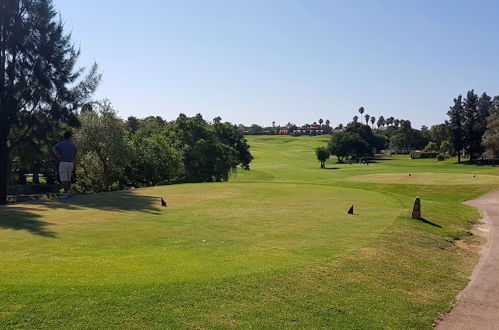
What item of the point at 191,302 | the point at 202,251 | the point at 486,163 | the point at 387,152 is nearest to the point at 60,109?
the point at 202,251

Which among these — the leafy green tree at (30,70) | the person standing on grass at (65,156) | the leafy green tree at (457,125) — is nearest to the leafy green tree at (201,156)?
the leafy green tree at (30,70)

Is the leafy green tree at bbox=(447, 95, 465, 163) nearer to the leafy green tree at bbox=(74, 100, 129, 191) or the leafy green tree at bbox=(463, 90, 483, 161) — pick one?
the leafy green tree at bbox=(463, 90, 483, 161)

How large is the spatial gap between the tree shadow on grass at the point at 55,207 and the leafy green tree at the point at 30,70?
9406 millimetres

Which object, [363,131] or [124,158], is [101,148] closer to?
[124,158]

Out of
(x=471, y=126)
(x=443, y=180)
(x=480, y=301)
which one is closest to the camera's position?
(x=480, y=301)

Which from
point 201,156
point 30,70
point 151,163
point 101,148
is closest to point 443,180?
point 201,156

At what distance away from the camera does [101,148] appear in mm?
37438

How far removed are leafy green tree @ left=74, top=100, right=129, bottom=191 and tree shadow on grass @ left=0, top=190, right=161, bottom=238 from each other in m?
16.9

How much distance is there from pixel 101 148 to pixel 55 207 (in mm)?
21227

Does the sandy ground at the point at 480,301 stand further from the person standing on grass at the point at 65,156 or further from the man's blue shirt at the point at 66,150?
the man's blue shirt at the point at 66,150

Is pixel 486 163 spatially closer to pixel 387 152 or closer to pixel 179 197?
pixel 387 152

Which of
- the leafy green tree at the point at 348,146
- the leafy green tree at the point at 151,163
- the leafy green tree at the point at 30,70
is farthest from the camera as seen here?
the leafy green tree at the point at 348,146

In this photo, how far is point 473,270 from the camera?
1205cm

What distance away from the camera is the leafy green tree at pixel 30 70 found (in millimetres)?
25750
